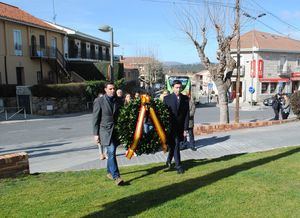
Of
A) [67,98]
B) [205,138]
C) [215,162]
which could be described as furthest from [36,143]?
[67,98]

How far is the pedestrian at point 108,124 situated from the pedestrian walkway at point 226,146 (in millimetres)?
2361

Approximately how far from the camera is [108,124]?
5707 millimetres

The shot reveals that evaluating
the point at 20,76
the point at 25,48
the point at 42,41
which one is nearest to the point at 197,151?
the point at 20,76

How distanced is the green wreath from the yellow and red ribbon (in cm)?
5

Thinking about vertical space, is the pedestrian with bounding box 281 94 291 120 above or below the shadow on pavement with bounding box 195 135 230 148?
above

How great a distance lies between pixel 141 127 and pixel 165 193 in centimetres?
132

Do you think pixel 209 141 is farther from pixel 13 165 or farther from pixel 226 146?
pixel 13 165

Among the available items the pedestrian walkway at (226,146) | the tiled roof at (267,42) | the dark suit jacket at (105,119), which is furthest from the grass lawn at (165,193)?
the tiled roof at (267,42)

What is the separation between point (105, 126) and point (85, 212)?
1.77 meters

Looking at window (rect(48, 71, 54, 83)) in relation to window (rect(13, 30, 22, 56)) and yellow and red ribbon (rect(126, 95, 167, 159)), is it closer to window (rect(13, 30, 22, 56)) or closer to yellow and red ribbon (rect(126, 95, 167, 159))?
window (rect(13, 30, 22, 56))

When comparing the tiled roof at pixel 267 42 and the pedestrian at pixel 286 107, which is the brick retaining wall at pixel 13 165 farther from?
the tiled roof at pixel 267 42

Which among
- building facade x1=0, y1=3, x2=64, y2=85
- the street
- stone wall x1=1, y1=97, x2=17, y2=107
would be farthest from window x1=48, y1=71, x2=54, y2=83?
the street

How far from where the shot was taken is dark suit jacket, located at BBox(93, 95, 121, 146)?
5.70 meters

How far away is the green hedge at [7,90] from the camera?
90.0 ft
